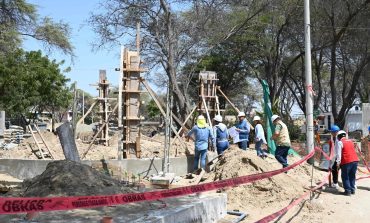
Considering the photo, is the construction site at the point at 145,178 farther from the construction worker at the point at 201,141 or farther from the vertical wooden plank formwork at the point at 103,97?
the vertical wooden plank formwork at the point at 103,97

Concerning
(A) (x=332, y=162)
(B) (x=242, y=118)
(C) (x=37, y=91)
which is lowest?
(A) (x=332, y=162)

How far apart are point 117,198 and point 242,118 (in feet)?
35.2

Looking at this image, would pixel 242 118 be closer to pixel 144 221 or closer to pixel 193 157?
pixel 193 157

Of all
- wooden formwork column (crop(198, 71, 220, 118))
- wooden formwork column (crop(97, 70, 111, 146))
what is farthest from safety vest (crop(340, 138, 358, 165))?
wooden formwork column (crop(97, 70, 111, 146))

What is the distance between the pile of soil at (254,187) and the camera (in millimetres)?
9612

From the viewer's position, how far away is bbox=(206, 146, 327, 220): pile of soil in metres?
9.61

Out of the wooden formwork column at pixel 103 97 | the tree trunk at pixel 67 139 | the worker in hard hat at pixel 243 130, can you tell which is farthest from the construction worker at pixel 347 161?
the wooden formwork column at pixel 103 97

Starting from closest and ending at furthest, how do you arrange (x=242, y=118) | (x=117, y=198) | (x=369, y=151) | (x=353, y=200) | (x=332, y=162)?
1. (x=117, y=198)
2. (x=353, y=200)
3. (x=332, y=162)
4. (x=242, y=118)
5. (x=369, y=151)

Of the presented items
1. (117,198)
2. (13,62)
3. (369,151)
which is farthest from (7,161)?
(13,62)

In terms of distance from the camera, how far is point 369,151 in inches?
727

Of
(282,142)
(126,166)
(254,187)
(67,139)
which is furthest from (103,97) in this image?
(254,187)

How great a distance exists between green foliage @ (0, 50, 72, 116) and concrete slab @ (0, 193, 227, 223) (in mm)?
19471

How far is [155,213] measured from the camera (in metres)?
6.29

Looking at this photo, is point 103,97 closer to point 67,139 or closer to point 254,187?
point 67,139
